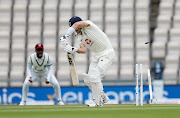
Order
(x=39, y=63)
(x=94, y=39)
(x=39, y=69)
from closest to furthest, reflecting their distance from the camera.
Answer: (x=94, y=39) → (x=39, y=63) → (x=39, y=69)

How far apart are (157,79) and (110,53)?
16.6 ft

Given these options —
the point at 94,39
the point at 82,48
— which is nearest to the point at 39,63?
the point at 82,48

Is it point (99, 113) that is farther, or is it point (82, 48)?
point (82, 48)

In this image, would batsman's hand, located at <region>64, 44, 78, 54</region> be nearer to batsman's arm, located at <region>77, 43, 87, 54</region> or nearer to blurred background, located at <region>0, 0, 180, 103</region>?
batsman's arm, located at <region>77, 43, 87, 54</region>

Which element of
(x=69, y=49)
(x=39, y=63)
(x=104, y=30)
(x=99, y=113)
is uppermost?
(x=104, y=30)

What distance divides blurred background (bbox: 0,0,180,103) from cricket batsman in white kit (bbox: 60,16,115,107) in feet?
21.2

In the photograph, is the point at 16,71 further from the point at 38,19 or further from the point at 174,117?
the point at 174,117

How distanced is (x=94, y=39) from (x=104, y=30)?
8059 millimetres

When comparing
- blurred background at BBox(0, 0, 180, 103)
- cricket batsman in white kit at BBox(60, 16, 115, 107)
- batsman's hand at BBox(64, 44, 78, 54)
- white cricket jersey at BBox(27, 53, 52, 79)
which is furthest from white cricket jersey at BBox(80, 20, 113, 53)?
blurred background at BBox(0, 0, 180, 103)

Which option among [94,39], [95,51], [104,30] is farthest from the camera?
[104,30]

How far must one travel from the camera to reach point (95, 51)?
24.0 feet

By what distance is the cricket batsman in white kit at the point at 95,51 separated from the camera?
22.9 feet

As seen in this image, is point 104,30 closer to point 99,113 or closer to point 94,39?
point 94,39

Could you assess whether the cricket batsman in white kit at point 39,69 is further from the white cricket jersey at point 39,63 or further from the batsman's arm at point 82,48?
the batsman's arm at point 82,48
